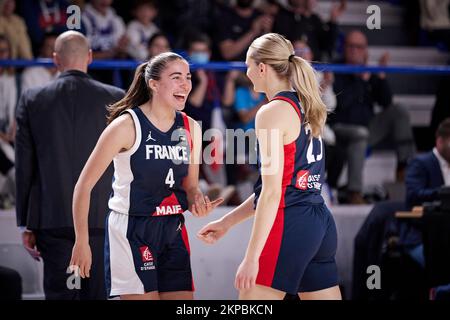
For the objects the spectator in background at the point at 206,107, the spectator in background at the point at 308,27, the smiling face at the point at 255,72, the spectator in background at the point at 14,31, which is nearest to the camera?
the smiling face at the point at 255,72

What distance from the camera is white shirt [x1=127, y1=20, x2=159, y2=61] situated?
7.30 metres

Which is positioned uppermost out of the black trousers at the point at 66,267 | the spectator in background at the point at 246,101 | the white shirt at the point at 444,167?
the spectator in background at the point at 246,101

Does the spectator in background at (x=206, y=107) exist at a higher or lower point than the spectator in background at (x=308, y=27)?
lower

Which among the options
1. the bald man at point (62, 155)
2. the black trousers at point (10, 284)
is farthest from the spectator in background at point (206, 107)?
the bald man at point (62, 155)

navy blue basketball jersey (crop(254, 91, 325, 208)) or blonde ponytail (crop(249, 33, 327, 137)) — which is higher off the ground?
blonde ponytail (crop(249, 33, 327, 137))

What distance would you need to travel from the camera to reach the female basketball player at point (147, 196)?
3.99 meters

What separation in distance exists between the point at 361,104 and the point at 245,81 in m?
0.99

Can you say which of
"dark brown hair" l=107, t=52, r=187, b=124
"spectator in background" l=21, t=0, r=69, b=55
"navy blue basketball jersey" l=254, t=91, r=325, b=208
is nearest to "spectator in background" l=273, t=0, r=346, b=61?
A: "spectator in background" l=21, t=0, r=69, b=55

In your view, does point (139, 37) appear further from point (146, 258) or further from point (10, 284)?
point (146, 258)

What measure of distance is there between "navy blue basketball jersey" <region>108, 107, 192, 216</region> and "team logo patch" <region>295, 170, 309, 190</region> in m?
0.61

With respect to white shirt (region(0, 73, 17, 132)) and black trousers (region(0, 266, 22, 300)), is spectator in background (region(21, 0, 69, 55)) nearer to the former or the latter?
white shirt (region(0, 73, 17, 132))

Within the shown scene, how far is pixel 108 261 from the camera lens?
4055mm

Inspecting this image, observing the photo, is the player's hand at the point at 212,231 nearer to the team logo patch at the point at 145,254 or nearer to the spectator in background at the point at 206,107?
the team logo patch at the point at 145,254
